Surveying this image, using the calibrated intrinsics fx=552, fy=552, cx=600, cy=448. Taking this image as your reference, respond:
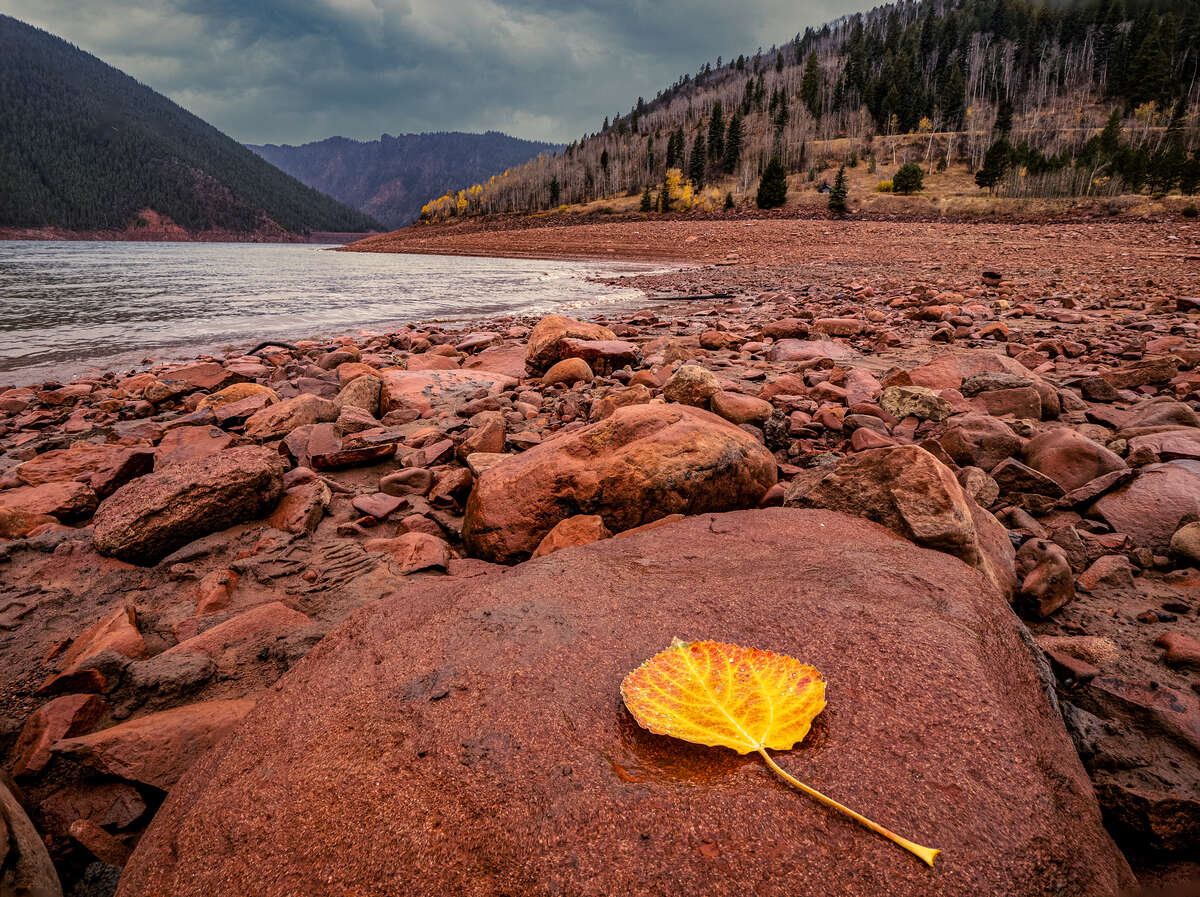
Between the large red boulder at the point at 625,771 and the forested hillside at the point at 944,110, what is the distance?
49035 millimetres

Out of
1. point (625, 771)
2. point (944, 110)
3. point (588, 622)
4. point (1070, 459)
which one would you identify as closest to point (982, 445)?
point (1070, 459)

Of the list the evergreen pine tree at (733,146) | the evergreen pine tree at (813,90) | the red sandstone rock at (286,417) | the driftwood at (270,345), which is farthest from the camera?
the evergreen pine tree at (813,90)

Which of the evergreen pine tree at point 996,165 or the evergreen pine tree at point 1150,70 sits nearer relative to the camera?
the evergreen pine tree at point 996,165

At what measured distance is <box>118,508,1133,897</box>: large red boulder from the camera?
72cm

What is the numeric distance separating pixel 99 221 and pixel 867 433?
135 metres

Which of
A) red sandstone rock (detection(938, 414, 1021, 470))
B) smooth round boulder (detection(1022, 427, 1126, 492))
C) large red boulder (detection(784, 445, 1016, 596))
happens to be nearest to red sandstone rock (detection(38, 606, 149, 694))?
large red boulder (detection(784, 445, 1016, 596))

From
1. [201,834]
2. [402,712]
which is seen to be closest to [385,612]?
[402,712]

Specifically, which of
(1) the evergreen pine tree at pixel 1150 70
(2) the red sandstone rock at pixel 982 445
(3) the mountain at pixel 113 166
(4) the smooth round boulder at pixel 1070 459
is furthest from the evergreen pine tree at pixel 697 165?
(3) the mountain at pixel 113 166

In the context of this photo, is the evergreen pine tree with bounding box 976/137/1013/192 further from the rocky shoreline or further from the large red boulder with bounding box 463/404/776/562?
the large red boulder with bounding box 463/404/776/562

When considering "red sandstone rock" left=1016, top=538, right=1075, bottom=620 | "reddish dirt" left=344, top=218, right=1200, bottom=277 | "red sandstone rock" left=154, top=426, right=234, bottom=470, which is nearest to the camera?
"red sandstone rock" left=1016, top=538, right=1075, bottom=620

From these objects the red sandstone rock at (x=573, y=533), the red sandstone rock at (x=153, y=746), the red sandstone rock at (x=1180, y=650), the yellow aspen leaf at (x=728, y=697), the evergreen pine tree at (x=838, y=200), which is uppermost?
the evergreen pine tree at (x=838, y=200)

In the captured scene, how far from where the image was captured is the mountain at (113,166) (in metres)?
99.7

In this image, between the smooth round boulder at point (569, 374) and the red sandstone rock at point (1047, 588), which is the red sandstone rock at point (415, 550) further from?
the smooth round boulder at point (569, 374)

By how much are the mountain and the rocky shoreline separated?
12347 cm
